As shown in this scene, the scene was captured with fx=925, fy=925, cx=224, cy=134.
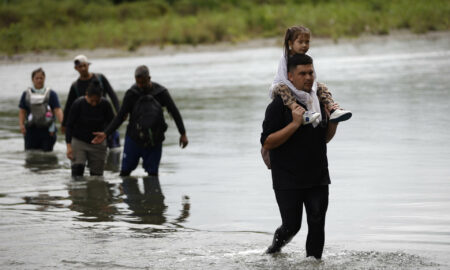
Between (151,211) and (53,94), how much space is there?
502 cm

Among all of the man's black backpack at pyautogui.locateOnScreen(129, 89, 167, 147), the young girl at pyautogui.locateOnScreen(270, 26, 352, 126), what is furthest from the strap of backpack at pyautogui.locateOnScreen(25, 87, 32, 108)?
the young girl at pyautogui.locateOnScreen(270, 26, 352, 126)

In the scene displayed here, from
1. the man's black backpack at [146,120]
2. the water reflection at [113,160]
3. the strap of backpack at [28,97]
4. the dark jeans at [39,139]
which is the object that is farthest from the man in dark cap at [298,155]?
the dark jeans at [39,139]

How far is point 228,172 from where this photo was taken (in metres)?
12.2

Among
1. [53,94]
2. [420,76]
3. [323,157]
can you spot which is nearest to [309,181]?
[323,157]

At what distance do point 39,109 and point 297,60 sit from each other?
8427 mm

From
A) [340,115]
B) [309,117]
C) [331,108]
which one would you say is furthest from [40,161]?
[340,115]

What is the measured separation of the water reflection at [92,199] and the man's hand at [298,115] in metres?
3.45

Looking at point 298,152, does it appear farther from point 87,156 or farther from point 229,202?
point 87,156

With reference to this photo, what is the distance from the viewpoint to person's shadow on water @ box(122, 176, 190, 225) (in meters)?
9.45

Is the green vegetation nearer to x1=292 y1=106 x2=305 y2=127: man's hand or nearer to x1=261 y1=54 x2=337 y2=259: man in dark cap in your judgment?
x1=261 y1=54 x2=337 y2=259: man in dark cap

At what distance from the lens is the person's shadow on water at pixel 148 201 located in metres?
9.45

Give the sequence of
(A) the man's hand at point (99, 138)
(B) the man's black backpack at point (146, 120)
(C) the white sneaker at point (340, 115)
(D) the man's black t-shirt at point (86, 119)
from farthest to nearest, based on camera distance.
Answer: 1. (D) the man's black t-shirt at point (86, 119)
2. (A) the man's hand at point (99, 138)
3. (B) the man's black backpack at point (146, 120)
4. (C) the white sneaker at point (340, 115)

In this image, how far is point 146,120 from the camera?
1089 cm

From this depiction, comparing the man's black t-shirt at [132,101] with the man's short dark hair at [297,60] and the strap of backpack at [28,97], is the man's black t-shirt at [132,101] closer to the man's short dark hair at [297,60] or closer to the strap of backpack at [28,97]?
the strap of backpack at [28,97]
